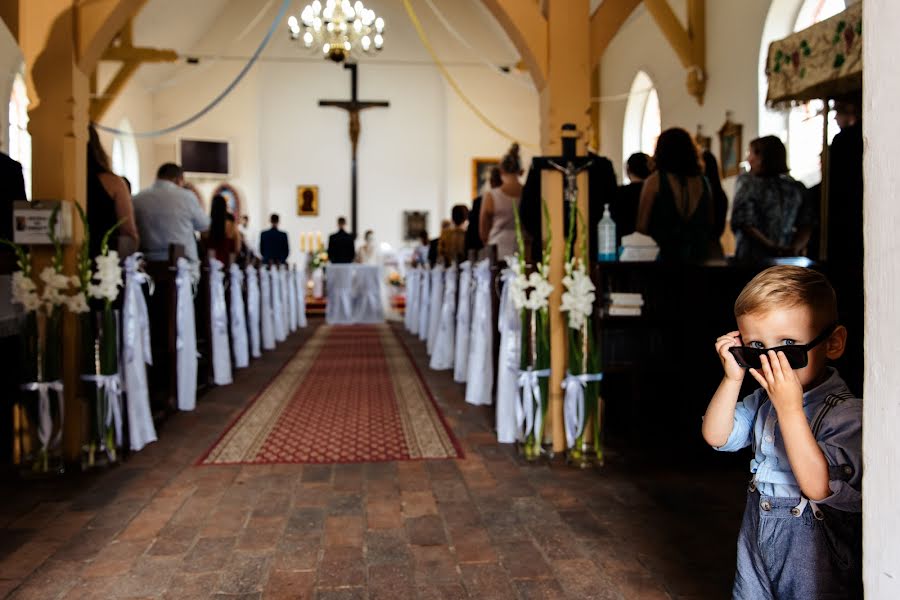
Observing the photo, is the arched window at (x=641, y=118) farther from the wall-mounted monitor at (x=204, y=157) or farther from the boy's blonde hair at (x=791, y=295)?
the boy's blonde hair at (x=791, y=295)

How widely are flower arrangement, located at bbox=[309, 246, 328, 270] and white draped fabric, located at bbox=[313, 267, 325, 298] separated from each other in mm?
116

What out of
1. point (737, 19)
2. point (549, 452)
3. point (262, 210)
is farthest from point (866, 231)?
point (262, 210)

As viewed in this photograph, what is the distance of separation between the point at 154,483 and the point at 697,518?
1.99 meters

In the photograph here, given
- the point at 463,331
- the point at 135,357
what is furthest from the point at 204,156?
the point at 135,357

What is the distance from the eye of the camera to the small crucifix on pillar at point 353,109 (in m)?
15.6

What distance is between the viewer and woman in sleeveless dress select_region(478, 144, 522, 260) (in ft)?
15.9

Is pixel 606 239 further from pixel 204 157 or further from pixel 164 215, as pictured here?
pixel 204 157

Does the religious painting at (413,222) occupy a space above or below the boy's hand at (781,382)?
above

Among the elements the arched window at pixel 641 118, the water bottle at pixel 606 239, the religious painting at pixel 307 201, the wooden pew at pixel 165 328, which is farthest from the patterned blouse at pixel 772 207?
the religious painting at pixel 307 201

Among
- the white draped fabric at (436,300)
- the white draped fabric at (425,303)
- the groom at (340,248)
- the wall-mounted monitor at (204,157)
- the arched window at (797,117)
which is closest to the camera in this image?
the white draped fabric at (436,300)

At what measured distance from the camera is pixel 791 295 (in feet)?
4.20

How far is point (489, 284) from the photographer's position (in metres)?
4.50

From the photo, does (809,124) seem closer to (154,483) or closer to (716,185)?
(716,185)

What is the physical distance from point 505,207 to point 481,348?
923 mm
